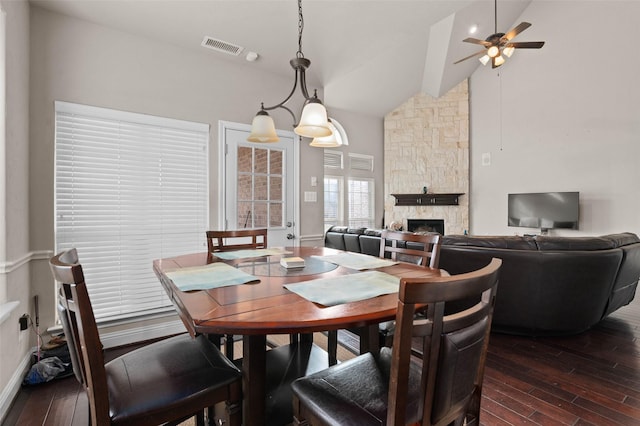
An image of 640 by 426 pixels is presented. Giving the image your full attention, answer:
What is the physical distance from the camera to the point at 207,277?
1.38m

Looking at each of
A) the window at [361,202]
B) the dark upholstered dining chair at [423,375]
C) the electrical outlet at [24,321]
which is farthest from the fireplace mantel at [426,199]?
the electrical outlet at [24,321]

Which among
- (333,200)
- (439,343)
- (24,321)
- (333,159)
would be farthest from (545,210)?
(24,321)

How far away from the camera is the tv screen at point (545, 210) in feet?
17.5

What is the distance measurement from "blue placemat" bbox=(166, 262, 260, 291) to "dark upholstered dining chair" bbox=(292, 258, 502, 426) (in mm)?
512

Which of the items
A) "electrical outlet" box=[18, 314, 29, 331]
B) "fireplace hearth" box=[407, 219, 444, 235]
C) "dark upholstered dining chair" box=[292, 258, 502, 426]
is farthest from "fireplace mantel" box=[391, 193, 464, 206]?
"electrical outlet" box=[18, 314, 29, 331]

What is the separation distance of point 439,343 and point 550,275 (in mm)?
2364

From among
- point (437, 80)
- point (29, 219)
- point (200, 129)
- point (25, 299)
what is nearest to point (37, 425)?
point (25, 299)

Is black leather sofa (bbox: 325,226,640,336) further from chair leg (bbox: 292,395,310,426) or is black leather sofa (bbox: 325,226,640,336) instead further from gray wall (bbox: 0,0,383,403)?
gray wall (bbox: 0,0,383,403)

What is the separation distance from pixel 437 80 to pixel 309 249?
595 centimetres

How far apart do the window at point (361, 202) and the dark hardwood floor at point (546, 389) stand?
479cm

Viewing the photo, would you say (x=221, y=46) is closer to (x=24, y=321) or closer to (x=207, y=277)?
(x=207, y=277)

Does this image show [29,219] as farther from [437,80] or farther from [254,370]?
[437,80]

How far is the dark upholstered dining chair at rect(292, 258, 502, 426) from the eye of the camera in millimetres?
739

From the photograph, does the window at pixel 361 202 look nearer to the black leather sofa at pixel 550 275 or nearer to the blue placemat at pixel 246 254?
the black leather sofa at pixel 550 275
